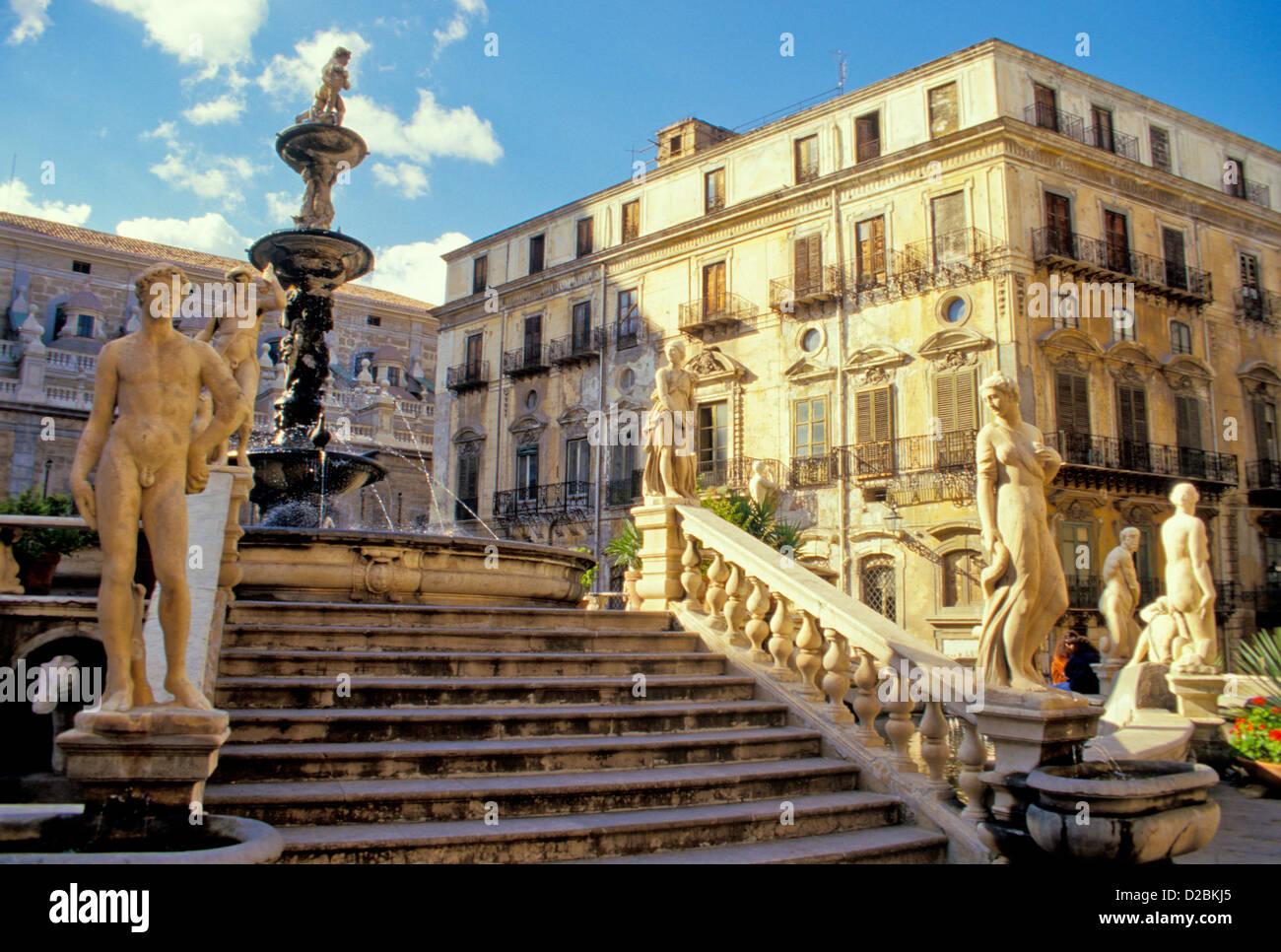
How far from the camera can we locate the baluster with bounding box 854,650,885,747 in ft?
20.0

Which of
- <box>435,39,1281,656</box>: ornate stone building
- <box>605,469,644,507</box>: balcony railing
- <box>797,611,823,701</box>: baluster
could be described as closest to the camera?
<box>797,611,823,701</box>: baluster

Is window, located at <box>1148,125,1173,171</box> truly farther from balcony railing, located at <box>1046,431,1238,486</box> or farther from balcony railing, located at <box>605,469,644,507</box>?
balcony railing, located at <box>605,469,644,507</box>

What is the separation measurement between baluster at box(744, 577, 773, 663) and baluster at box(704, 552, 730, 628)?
38 cm

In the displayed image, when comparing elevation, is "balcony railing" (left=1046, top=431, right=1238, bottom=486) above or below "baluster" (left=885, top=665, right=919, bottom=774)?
above

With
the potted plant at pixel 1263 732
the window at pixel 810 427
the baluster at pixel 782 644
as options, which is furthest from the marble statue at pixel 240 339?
the window at pixel 810 427

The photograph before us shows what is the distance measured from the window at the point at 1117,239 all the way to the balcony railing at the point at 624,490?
1404 centimetres

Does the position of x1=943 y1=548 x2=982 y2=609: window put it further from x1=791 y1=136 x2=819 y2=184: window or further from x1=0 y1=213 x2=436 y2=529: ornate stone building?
x1=0 y1=213 x2=436 y2=529: ornate stone building

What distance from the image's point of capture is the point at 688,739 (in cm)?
586

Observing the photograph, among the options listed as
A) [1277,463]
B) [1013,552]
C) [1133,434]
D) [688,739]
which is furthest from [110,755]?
[1277,463]

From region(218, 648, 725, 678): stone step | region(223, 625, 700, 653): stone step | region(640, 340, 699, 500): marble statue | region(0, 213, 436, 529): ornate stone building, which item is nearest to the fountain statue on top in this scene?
region(640, 340, 699, 500): marble statue

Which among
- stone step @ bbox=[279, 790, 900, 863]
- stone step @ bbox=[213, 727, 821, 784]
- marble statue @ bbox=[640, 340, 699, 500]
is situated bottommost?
stone step @ bbox=[279, 790, 900, 863]

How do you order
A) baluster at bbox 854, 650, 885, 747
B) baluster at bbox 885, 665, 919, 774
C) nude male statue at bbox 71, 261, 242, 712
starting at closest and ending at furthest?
nude male statue at bbox 71, 261, 242, 712
baluster at bbox 885, 665, 919, 774
baluster at bbox 854, 650, 885, 747

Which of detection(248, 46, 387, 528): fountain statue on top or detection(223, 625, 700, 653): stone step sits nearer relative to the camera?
detection(223, 625, 700, 653): stone step
